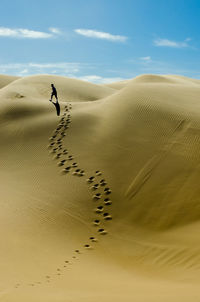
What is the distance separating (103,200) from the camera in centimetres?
1066

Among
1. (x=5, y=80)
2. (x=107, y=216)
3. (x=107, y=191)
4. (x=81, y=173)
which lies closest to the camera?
(x=107, y=216)

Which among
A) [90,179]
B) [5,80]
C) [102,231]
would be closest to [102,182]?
[90,179]

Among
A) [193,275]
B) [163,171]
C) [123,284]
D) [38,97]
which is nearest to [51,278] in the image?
[123,284]

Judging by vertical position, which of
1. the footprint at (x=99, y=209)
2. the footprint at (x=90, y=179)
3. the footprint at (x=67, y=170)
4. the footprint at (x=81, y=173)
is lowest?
the footprint at (x=99, y=209)

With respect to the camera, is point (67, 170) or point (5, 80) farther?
point (5, 80)

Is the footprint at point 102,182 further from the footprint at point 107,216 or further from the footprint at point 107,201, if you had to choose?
the footprint at point 107,216

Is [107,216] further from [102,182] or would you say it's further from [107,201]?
[102,182]

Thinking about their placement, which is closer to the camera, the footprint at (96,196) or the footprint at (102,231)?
the footprint at (102,231)

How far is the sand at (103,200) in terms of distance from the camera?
638 cm

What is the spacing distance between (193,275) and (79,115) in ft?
40.2

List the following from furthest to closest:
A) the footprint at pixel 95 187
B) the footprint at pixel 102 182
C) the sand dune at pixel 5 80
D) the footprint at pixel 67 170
→ the sand dune at pixel 5 80
the footprint at pixel 67 170
the footprint at pixel 102 182
the footprint at pixel 95 187

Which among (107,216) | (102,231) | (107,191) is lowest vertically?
(102,231)

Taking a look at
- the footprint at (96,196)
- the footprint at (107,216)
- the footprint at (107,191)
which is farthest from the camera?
the footprint at (107,191)

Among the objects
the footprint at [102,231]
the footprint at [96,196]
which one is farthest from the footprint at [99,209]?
the footprint at [102,231]
